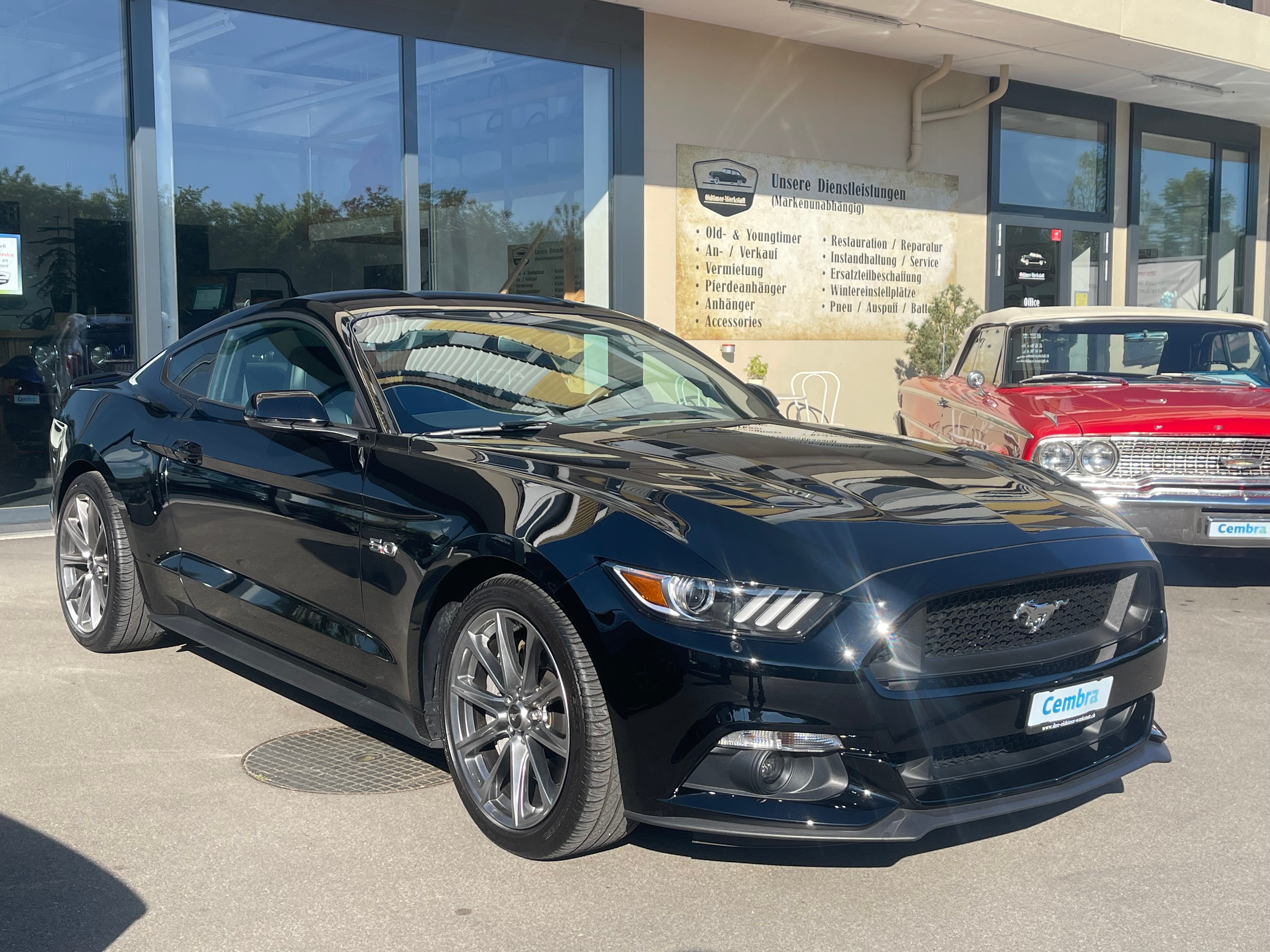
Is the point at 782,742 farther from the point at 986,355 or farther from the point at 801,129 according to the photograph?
the point at 801,129

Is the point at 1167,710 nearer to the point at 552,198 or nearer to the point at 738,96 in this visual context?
the point at 552,198

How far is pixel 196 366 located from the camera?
5078 millimetres

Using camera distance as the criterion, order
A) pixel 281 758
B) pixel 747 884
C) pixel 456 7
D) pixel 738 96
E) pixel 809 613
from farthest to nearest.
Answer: pixel 738 96 → pixel 456 7 → pixel 281 758 → pixel 747 884 → pixel 809 613

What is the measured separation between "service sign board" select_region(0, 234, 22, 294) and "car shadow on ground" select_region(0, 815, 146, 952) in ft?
20.4

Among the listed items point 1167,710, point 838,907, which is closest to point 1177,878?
point 838,907

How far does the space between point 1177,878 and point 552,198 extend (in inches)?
363

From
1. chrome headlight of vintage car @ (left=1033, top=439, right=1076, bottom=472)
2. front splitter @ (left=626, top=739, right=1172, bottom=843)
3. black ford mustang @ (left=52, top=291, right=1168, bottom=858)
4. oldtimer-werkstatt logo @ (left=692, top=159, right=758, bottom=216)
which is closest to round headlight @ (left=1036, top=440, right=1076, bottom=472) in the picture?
chrome headlight of vintage car @ (left=1033, top=439, right=1076, bottom=472)

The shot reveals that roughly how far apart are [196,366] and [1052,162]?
13.0m

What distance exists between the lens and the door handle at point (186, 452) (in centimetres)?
460

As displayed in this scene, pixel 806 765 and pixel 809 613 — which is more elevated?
pixel 809 613

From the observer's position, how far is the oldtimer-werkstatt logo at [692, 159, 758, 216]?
1232cm

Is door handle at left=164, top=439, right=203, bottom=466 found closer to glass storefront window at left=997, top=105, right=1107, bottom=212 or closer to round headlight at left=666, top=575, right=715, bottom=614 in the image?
round headlight at left=666, top=575, right=715, bottom=614

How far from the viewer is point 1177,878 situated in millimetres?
3207

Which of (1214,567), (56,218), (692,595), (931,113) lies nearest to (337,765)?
(692,595)
